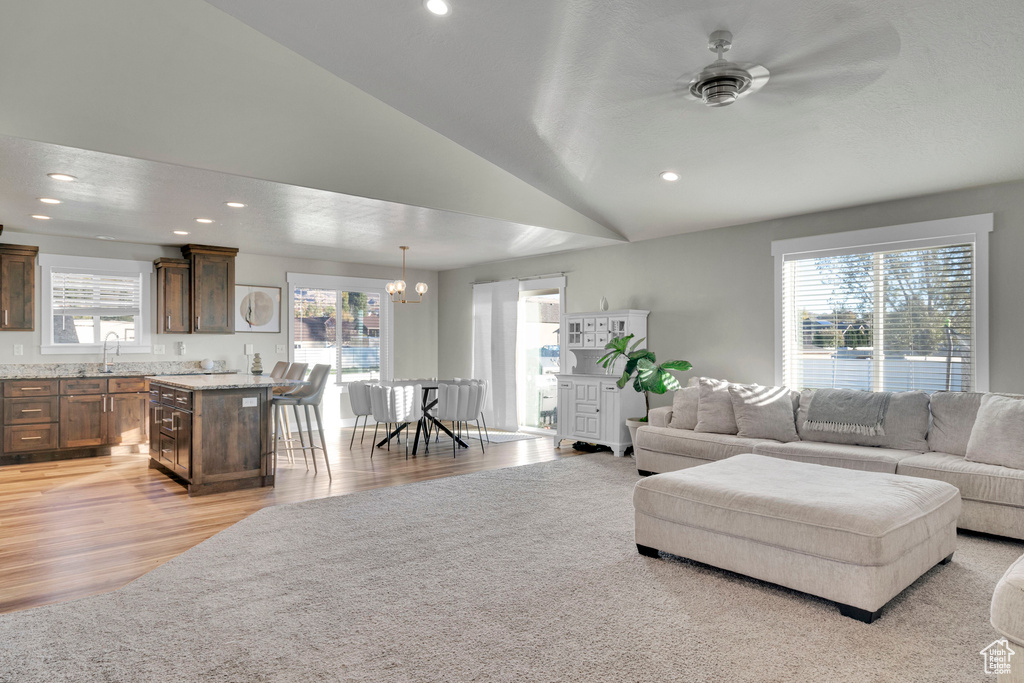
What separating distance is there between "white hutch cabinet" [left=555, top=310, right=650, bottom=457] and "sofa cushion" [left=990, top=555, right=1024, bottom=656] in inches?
173

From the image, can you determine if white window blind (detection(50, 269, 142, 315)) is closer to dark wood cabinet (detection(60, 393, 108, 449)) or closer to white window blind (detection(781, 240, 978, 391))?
dark wood cabinet (detection(60, 393, 108, 449))

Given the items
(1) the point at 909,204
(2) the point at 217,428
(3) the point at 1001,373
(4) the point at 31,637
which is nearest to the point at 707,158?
(1) the point at 909,204

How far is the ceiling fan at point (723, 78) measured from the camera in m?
3.05

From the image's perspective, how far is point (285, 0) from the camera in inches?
140

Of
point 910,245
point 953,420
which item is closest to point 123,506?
point 953,420

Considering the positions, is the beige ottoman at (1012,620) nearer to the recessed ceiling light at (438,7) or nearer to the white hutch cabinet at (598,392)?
the recessed ceiling light at (438,7)

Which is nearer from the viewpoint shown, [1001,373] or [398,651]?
[398,651]

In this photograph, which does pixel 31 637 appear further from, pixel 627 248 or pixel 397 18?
pixel 627 248

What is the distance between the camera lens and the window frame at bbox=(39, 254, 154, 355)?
6590mm

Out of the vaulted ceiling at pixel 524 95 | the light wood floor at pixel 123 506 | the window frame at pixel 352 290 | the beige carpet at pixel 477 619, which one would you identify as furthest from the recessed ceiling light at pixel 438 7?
the window frame at pixel 352 290

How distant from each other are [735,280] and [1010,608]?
4314mm

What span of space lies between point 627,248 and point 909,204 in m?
2.78

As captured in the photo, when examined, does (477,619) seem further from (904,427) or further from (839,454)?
(904,427)

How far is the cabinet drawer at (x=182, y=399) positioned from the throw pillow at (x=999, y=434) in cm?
558
